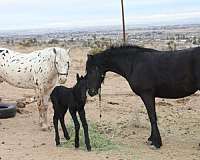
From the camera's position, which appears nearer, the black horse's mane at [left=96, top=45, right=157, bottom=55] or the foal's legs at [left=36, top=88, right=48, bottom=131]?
the black horse's mane at [left=96, top=45, right=157, bottom=55]

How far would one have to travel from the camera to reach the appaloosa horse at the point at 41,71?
10.6m

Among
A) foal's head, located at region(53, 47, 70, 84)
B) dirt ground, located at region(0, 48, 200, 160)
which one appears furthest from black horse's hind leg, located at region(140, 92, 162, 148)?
foal's head, located at region(53, 47, 70, 84)

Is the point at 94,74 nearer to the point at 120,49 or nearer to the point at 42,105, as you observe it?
the point at 120,49

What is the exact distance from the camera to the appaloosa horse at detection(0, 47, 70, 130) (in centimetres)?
1062

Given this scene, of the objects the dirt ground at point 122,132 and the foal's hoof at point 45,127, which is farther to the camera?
the foal's hoof at point 45,127

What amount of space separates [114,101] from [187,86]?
5613 millimetres

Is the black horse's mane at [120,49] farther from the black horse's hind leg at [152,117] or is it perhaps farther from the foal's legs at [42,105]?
the foal's legs at [42,105]

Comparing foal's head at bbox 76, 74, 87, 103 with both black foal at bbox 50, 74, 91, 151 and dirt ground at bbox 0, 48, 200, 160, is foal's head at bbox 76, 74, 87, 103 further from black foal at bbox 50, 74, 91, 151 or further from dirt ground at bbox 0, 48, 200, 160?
dirt ground at bbox 0, 48, 200, 160

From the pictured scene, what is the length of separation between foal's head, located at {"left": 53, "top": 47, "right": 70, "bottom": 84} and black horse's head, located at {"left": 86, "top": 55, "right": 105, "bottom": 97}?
1.14 m

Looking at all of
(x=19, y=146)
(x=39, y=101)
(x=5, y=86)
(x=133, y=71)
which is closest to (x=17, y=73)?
(x=39, y=101)

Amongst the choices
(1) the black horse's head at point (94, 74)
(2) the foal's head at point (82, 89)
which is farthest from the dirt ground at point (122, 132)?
(1) the black horse's head at point (94, 74)

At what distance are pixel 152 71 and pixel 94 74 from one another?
1.06 m

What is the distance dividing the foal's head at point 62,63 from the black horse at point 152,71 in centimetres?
116

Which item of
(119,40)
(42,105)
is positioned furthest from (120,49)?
(119,40)
